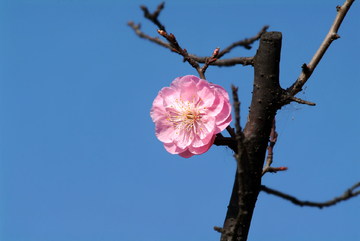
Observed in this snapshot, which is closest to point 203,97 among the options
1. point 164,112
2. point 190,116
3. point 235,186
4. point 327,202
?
point 190,116

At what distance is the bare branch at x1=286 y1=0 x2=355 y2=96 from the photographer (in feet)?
5.09

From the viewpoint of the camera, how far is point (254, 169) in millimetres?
1525

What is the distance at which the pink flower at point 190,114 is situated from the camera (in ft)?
5.19

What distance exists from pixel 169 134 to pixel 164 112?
0.39 feet

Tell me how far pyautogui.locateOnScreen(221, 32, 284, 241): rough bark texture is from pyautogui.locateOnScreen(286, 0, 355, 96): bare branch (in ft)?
0.26

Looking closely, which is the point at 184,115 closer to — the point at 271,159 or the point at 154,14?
the point at 154,14

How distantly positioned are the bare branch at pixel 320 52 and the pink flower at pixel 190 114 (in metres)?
0.33

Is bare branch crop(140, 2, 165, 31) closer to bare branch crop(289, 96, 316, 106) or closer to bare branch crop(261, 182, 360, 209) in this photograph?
bare branch crop(289, 96, 316, 106)

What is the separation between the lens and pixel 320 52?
5.18ft

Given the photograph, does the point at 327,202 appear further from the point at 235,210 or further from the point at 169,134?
the point at 169,134

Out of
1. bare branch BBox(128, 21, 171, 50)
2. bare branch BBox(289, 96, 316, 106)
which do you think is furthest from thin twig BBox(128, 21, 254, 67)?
bare branch BBox(289, 96, 316, 106)

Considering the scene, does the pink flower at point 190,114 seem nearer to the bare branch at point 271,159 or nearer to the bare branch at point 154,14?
the bare branch at point 154,14

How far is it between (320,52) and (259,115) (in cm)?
42

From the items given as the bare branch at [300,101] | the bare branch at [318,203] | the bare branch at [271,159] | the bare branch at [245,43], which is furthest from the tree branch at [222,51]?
the bare branch at [318,203]
